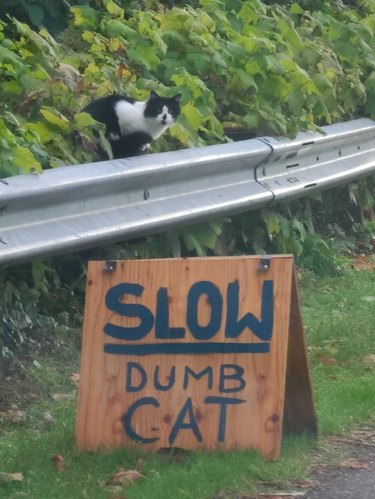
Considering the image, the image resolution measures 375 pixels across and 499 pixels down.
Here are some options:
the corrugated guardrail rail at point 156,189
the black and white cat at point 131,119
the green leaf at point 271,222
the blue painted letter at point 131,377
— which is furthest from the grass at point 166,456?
the black and white cat at point 131,119

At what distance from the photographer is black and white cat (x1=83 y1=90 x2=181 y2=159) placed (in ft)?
24.0

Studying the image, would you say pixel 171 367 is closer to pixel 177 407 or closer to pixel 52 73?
pixel 177 407

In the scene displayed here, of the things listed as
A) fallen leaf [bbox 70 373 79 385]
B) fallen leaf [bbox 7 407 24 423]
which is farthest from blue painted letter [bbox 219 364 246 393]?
fallen leaf [bbox 70 373 79 385]

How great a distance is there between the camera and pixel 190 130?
25.7 feet

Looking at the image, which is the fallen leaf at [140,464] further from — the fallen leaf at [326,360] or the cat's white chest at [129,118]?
the cat's white chest at [129,118]

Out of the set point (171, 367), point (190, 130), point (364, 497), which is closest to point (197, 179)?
point (190, 130)

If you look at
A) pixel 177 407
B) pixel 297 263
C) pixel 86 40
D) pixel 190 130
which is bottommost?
pixel 177 407

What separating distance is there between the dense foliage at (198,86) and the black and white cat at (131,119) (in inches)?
6.5

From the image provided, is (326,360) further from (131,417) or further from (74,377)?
(131,417)

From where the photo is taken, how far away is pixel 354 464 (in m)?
4.93

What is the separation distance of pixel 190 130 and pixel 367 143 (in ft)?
8.74

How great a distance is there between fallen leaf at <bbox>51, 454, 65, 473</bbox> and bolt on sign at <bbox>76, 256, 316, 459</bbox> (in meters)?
0.16

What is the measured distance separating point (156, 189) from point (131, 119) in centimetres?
83

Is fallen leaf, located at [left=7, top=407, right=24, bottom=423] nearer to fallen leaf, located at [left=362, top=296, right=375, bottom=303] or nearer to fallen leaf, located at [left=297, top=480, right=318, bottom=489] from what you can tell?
fallen leaf, located at [left=297, top=480, right=318, bottom=489]
